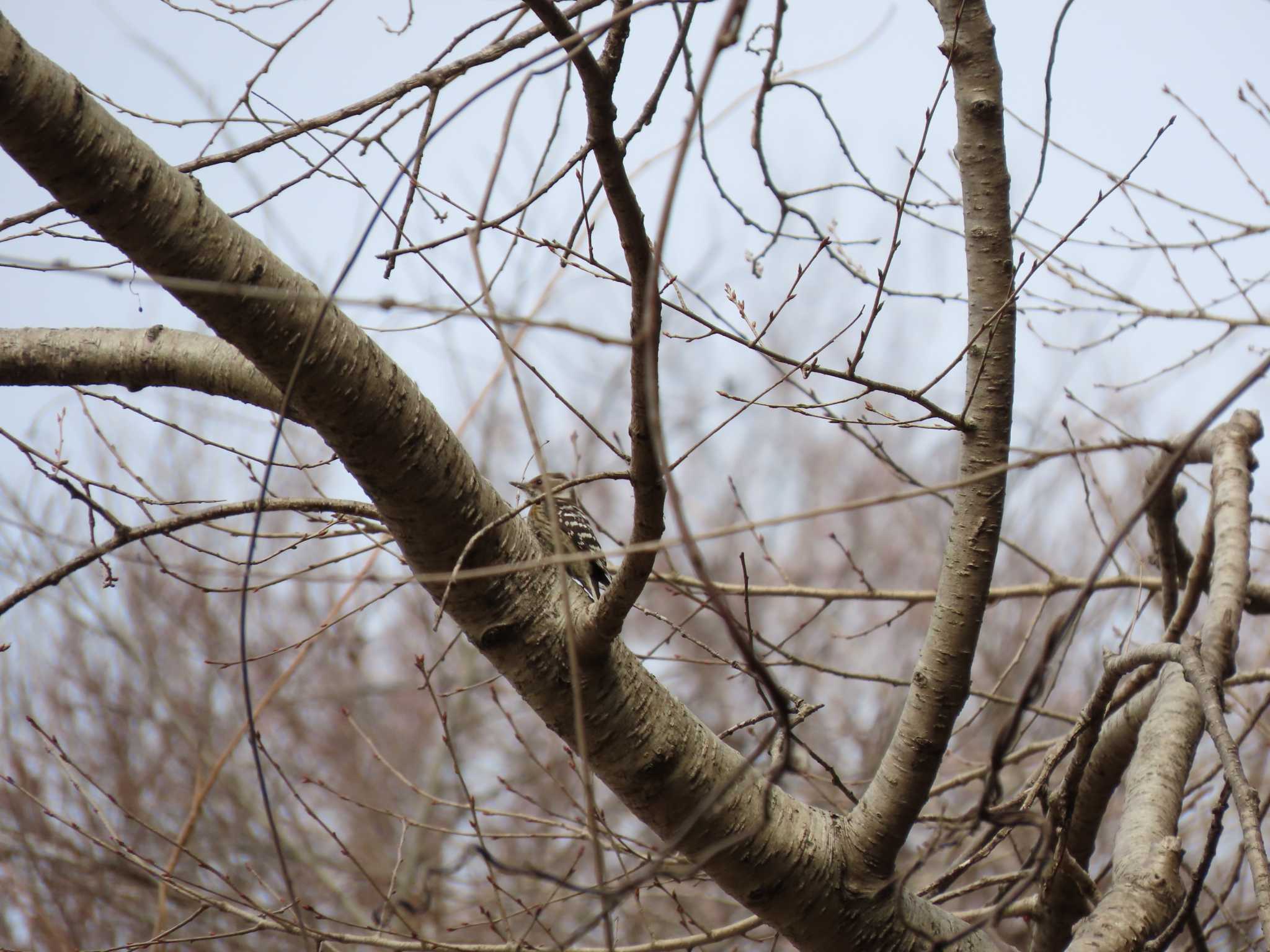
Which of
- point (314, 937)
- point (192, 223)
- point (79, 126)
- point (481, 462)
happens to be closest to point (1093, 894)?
point (314, 937)

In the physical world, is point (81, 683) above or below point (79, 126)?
above

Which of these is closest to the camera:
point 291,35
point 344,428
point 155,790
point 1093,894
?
point 344,428

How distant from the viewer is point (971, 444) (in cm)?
183

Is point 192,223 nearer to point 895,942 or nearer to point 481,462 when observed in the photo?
point 895,942

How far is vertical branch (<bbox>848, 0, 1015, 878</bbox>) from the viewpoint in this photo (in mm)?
1803

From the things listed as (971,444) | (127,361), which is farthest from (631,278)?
(127,361)

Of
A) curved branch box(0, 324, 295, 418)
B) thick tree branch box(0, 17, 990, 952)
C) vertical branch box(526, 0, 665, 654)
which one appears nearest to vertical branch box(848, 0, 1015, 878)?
thick tree branch box(0, 17, 990, 952)

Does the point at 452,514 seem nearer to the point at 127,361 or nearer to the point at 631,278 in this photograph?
the point at 631,278

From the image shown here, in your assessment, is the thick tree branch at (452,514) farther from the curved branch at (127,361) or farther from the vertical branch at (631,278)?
the curved branch at (127,361)

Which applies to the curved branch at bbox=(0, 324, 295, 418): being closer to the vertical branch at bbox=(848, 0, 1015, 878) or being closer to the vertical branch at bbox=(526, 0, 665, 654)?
the vertical branch at bbox=(526, 0, 665, 654)

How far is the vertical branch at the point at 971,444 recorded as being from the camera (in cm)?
180

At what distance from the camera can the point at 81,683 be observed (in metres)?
8.74

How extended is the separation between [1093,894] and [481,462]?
9745 mm

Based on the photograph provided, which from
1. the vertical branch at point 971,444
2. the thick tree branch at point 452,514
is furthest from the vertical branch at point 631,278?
the vertical branch at point 971,444
